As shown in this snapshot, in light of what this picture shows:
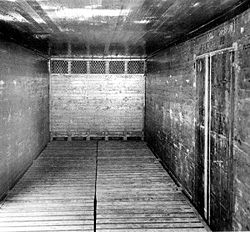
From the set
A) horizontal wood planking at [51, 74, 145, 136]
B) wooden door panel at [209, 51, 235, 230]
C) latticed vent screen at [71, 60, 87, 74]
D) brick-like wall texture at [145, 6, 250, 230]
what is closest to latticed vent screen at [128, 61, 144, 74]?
horizontal wood planking at [51, 74, 145, 136]

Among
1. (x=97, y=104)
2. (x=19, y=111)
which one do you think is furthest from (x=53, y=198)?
(x=97, y=104)

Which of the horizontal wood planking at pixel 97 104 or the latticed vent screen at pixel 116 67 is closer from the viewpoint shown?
the horizontal wood planking at pixel 97 104

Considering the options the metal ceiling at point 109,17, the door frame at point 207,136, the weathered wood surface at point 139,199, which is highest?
A: the metal ceiling at point 109,17

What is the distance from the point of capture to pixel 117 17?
484cm

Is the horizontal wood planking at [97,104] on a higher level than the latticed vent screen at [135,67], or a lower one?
lower

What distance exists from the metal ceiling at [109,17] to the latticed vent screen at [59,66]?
5775 mm

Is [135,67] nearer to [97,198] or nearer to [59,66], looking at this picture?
[59,66]

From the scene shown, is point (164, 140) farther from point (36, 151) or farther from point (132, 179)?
point (36, 151)

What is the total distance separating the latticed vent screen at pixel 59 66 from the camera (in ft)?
41.8

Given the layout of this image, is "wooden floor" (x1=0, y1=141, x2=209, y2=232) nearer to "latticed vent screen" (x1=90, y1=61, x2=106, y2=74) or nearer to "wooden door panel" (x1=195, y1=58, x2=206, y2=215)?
"wooden door panel" (x1=195, y1=58, x2=206, y2=215)

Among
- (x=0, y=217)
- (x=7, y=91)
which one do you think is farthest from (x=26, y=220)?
(x=7, y=91)

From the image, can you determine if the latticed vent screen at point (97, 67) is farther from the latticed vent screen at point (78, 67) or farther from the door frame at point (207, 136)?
the door frame at point (207, 136)

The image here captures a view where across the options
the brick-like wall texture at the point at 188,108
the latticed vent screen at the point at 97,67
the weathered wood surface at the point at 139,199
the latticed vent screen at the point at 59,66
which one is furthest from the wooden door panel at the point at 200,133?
the latticed vent screen at the point at 59,66

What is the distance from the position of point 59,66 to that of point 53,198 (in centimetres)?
702
